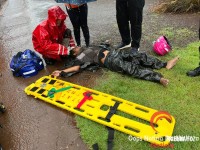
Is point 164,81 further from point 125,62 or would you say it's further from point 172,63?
point 125,62

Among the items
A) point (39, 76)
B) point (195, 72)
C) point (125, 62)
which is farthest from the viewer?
point (39, 76)

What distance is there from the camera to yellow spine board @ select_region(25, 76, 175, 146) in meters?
2.98

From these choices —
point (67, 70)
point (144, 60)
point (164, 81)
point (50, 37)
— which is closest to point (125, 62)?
point (144, 60)

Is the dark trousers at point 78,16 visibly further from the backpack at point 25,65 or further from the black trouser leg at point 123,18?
the backpack at point 25,65

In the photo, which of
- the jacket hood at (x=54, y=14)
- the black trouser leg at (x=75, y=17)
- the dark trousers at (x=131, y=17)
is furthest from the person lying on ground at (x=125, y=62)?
the jacket hood at (x=54, y=14)

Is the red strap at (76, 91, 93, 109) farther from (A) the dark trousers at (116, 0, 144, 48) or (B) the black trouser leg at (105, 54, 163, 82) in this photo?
(A) the dark trousers at (116, 0, 144, 48)

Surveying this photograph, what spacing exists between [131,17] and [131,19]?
4 centimetres

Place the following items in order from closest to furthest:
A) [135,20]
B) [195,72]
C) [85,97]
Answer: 1. [85,97]
2. [195,72]
3. [135,20]

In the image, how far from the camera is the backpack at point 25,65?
15.2 feet

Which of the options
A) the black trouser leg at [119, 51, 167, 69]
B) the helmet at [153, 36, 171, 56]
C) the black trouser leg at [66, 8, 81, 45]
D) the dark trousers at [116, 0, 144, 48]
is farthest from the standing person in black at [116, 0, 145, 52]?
the black trouser leg at [66, 8, 81, 45]

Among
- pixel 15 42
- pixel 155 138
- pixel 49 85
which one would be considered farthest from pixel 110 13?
pixel 155 138

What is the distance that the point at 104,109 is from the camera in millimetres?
3545

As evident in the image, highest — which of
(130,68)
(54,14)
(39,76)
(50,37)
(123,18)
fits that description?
(54,14)

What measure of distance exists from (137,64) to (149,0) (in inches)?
184
